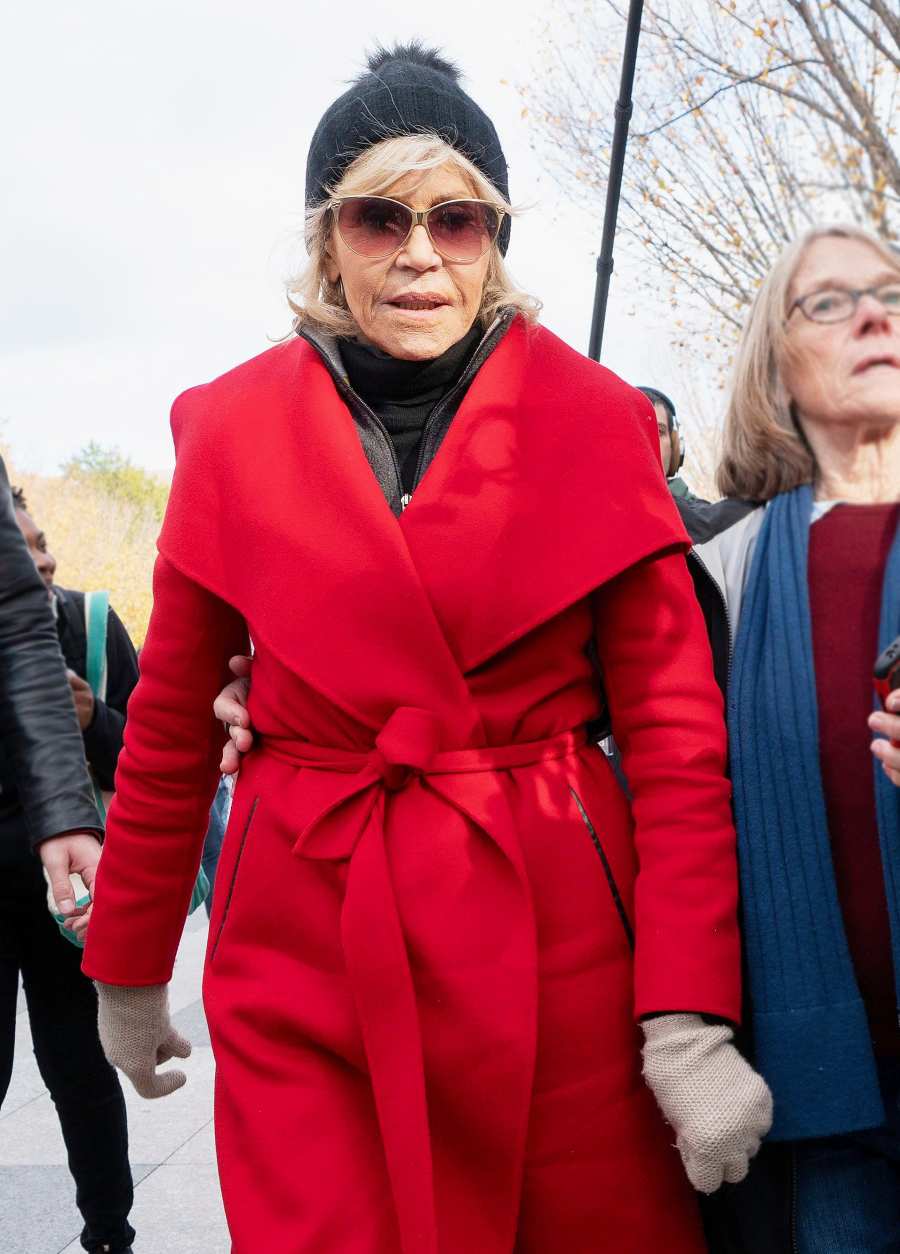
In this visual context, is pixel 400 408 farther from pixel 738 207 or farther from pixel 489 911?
pixel 738 207

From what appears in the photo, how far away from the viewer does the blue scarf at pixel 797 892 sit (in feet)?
5.91

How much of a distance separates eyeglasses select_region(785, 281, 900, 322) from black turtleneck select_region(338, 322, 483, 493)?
503 millimetres

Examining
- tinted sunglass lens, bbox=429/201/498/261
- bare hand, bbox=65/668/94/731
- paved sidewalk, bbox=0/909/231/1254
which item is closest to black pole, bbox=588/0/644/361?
bare hand, bbox=65/668/94/731

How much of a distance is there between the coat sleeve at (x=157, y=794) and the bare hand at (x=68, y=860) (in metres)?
0.34

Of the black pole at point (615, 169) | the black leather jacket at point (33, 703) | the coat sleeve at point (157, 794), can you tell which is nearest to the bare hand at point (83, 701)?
the black leather jacket at point (33, 703)

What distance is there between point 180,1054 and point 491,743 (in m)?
0.81

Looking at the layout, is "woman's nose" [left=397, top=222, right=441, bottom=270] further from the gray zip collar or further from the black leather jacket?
the black leather jacket

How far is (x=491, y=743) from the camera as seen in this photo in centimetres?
188

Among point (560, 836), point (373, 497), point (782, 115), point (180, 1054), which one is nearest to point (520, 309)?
point (373, 497)

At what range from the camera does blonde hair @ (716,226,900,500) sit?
201 cm

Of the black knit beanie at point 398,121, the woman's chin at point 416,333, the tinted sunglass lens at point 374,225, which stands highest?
the black knit beanie at point 398,121

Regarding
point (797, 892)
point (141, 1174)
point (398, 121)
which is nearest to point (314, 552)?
point (398, 121)

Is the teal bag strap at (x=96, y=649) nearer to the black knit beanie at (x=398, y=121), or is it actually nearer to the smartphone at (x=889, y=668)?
the black knit beanie at (x=398, y=121)

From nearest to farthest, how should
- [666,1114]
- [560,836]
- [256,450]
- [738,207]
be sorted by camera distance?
[666,1114]
[560,836]
[256,450]
[738,207]
